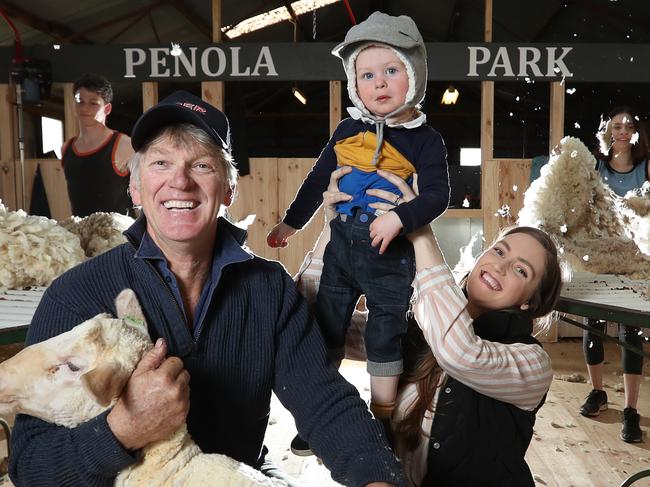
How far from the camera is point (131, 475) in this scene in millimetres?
985

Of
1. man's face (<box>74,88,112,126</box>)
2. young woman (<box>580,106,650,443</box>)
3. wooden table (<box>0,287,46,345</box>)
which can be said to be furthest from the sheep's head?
young woman (<box>580,106,650,443</box>)

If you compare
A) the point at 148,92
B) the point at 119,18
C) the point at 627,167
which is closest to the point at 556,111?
the point at 627,167

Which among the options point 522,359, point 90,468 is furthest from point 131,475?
point 522,359

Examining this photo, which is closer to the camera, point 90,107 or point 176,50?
point 90,107

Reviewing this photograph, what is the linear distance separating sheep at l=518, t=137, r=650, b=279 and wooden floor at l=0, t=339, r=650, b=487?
111 centimetres

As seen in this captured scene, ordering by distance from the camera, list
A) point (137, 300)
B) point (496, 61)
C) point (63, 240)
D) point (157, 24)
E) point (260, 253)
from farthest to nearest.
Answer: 1. point (157, 24)
2. point (260, 253)
3. point (496, 61)
4. point (63, 240)
5. point (137, 300)

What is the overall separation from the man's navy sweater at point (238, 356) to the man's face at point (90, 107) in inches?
91.9

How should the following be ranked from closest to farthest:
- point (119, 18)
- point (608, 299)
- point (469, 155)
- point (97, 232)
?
point (608, 299) < point (97, 232) < point (119, 18) < point (469, 155)

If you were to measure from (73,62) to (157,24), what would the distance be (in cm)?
155

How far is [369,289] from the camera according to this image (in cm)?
168

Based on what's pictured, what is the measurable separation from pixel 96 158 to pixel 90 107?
30 cm

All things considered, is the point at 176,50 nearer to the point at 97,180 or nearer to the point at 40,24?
the point at 40,24

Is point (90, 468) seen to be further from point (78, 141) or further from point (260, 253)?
point (260, 253)

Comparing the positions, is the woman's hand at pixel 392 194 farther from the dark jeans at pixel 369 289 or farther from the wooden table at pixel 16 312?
the wooden table at pixel 16 312
